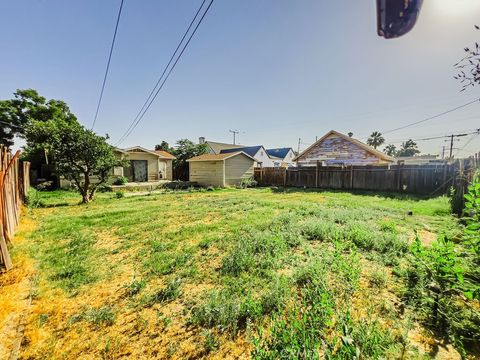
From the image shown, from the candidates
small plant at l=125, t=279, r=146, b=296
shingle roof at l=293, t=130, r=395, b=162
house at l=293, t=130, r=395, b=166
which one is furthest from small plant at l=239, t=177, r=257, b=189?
small plant at l=125, t=279, r=146, b=296

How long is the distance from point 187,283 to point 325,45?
776cm

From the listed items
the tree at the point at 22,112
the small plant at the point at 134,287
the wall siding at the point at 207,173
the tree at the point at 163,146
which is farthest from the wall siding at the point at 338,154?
the tree at the point at 22,112

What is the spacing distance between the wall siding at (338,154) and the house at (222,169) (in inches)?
194

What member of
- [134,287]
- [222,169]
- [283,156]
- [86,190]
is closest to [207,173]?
[222,169]

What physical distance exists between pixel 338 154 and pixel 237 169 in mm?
8035

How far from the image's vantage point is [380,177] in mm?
12258

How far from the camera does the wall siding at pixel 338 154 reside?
14.4 m

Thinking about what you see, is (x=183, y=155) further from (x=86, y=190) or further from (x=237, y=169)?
(x=86, y=190)

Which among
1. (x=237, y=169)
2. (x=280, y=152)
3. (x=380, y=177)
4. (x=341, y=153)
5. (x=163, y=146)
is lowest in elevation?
(x=380, y=177)

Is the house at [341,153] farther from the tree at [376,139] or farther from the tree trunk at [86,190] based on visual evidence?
the tree at [376,139]

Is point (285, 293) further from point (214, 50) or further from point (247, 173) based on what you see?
point (247, 173)

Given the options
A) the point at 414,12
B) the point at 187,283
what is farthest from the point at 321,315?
the point at 414,12

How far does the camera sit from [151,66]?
8352mm

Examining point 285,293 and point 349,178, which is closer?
point 285,293
